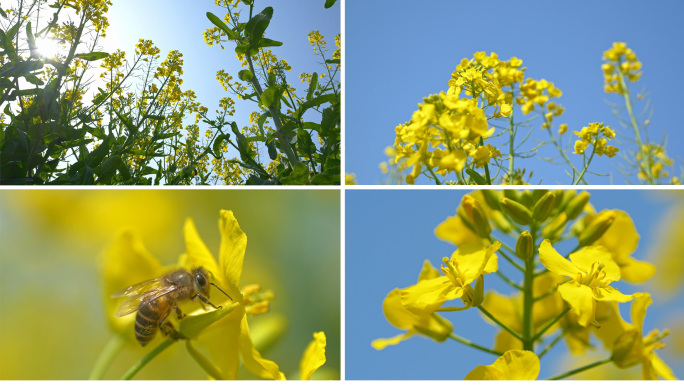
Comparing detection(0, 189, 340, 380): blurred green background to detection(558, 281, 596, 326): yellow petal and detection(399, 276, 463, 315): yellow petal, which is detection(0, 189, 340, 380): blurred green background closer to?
detection(399, 276, 463, 315): yellow petal

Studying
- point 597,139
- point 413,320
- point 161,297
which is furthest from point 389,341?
point 597,139

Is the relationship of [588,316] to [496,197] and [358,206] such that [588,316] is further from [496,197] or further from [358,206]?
[358,206]

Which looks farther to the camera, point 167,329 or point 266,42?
point 266,42

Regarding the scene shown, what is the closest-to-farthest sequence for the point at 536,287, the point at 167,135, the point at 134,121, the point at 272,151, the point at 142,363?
the point at 142,363 → the point at 536,287 → the point at 272,151 → the point at 167,135 → the point at 134,121

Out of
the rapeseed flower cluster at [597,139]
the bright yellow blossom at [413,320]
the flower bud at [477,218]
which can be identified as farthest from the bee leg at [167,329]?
the rapeseed flower cluster at [597,139]

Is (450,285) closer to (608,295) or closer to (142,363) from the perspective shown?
(608,295)

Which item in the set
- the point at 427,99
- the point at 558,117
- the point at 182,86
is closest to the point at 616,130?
the point at 558,117

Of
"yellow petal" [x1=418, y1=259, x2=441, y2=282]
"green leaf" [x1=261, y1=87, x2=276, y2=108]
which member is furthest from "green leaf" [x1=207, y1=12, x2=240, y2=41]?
"yellow petal" [x1=418, y1=259, x2=441, y2=282]
